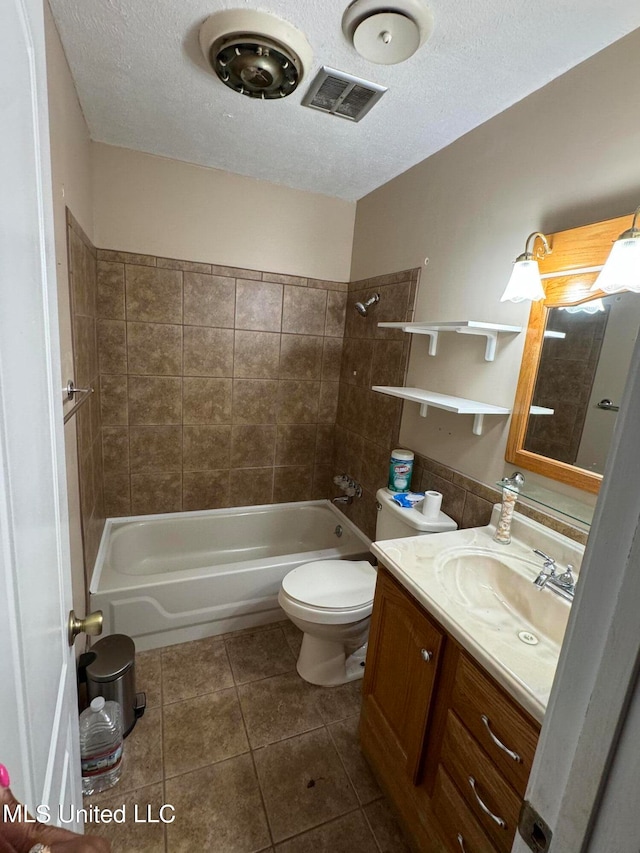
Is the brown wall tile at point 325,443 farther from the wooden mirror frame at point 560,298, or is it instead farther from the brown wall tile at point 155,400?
the wooden mirror frame at point 560,298

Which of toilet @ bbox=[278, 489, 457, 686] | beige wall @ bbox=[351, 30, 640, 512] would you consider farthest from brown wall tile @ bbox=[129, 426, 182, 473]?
beige wall @ bbox=[351, 30, 640, 512]

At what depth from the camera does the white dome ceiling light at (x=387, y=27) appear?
1101 mm

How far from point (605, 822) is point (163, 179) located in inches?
109

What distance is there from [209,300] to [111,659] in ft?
6.21

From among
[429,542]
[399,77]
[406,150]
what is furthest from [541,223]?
[429,542]

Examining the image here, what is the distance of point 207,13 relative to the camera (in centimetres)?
119

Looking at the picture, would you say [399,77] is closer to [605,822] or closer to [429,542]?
[429,542]

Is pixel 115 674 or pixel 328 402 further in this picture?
pixel 328 402

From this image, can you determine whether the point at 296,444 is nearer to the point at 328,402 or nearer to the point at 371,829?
the point at 328,402

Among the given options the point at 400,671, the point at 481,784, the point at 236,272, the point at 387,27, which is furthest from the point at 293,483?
the point at 387,27

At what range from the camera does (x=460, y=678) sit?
1007 millimetres

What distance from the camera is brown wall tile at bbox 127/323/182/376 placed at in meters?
2.30

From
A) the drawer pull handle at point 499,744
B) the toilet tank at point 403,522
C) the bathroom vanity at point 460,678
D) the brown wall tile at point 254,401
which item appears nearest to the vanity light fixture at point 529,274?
the bathroom vanity at point 460,678

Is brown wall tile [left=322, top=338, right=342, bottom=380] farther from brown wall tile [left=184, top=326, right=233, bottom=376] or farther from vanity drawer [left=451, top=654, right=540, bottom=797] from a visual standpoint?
vanity drawer [left=451, top=654, right=540, bottom=797]
